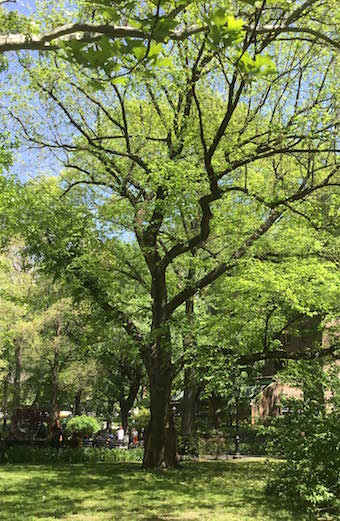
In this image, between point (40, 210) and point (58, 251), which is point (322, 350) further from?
point (40, 210)

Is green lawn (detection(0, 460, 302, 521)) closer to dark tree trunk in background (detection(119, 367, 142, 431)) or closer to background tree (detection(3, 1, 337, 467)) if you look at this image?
background tree (detection(3, 1, 337, 467))

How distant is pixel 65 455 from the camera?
18625 millimetres

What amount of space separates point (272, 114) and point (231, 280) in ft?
16.9

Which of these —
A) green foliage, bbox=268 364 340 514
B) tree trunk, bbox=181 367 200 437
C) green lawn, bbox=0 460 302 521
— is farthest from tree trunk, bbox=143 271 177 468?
tree trunk, bbox=181 367 200 437

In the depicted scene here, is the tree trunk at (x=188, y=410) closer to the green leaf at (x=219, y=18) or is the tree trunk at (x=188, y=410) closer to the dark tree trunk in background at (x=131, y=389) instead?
the dark tree trunk in background at (x=131, y=389)

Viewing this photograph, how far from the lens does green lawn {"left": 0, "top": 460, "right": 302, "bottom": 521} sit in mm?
8062

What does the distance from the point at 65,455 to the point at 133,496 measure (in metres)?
9.60

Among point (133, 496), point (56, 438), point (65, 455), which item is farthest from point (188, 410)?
point (133, 496)

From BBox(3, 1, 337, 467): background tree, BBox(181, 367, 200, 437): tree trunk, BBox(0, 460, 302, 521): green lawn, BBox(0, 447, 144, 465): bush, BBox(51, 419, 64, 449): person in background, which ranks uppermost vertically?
BBox(3, 1, 337, 467): background tree

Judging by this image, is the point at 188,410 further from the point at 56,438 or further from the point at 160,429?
the point at 160,429

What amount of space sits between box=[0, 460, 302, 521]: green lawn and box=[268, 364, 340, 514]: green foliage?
0.51 meters

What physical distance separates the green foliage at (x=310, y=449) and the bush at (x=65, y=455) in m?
→ 10.6

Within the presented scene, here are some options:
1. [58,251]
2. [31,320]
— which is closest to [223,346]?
[58,251]

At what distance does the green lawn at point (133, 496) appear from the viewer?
8062 mm
